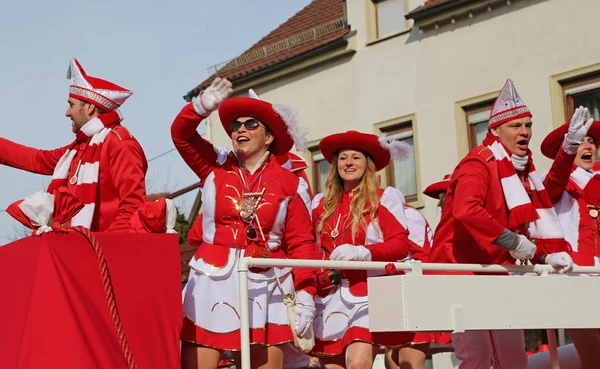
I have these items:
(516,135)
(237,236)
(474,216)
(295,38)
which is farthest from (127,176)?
(295,38)

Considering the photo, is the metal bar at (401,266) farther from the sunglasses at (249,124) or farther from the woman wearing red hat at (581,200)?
the woman wearing red hat at (581,200)

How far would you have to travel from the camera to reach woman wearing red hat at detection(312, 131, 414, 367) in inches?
241

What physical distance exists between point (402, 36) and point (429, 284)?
548 inches

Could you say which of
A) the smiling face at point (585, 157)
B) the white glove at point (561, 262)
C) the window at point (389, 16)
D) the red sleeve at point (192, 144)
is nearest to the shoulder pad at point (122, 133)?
the red sleeve at point (192, 144)

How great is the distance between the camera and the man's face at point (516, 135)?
249 inches

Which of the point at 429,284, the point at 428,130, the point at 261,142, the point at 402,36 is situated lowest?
the point at 429,284

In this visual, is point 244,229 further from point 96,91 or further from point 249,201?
point 96,91

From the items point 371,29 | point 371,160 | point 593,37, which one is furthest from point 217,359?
point 371,29

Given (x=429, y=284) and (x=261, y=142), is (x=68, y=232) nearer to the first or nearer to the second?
(x=261, y=142)

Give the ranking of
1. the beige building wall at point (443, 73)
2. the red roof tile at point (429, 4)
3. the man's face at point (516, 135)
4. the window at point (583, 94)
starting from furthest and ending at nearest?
the red roof tile at point (429, 4) → the beige building wall at point (443, 73) → the window at point (583, 94) → the man's face at point (516, 135)

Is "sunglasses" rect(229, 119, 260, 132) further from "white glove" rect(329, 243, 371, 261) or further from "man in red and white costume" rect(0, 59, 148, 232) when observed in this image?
"white glove" rect(329, 243, 371, 261)

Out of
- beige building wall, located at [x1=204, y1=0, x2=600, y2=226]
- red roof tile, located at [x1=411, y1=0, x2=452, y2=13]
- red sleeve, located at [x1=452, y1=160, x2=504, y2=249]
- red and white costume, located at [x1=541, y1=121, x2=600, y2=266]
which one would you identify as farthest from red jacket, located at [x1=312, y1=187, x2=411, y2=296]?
red roof tile, located at [x1=411, y1=0, x2=452, y2=13]

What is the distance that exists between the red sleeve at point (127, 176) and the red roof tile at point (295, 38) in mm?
13846

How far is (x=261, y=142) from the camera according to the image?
5746 millimetres
